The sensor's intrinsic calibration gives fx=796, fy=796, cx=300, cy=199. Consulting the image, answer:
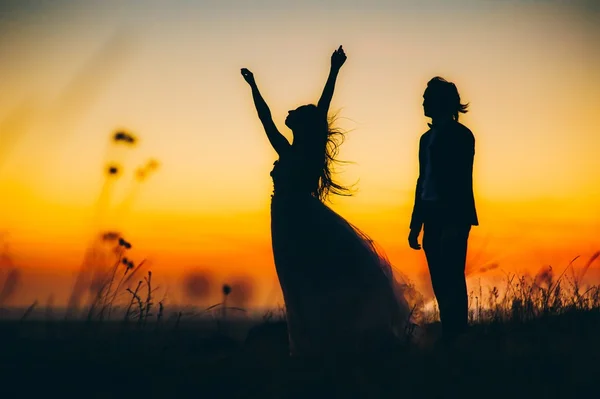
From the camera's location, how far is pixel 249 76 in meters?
7.65

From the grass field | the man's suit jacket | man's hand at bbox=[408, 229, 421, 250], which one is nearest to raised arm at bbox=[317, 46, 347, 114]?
the man's suit jacket

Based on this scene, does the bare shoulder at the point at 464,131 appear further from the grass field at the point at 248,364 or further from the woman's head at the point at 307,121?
the grass field at the point at 248,364

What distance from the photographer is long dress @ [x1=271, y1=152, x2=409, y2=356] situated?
7.02m

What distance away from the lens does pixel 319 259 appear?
710 centimetres

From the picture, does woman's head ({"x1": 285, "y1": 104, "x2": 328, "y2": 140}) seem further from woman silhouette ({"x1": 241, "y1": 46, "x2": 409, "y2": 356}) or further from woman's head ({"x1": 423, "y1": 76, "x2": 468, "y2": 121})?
woman's head ({"x1": 423, "y1": 76, "x2": 468, "y2": 121})

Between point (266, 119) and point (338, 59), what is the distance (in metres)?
0.88

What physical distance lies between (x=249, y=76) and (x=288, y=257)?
180 centimetres

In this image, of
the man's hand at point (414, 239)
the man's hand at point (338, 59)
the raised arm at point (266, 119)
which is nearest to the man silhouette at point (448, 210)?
the man's hand at point (414, 239)


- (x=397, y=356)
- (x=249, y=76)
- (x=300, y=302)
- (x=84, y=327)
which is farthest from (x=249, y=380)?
(x=249, y=76)

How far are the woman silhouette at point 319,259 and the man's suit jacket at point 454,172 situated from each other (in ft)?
2.40

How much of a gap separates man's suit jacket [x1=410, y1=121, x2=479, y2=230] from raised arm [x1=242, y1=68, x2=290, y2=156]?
1331 mm

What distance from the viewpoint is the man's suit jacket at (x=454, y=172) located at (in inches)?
274

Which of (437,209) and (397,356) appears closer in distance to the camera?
(397,356)

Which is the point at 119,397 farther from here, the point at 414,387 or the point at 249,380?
the point at 414,387
